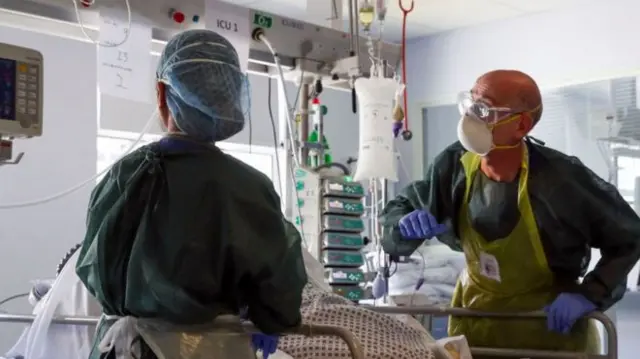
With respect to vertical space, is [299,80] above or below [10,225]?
above

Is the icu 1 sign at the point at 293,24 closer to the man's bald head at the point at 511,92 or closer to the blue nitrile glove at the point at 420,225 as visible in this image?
the man's bald head at the point at 511,92

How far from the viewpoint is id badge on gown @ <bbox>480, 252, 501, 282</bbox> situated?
91.7 inches

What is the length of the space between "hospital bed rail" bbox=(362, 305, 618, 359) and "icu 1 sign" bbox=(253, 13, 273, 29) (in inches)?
38.7

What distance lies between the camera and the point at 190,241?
1.42 meters

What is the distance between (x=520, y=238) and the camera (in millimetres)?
2283

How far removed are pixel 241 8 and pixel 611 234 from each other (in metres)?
1.32

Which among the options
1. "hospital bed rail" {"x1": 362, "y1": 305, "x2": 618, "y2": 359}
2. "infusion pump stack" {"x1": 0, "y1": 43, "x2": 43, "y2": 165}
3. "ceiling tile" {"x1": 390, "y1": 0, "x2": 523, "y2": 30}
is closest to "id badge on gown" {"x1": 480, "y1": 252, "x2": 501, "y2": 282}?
"hospital bed rail" {"x1": 362, "y1": 305, "x2": 618, "y2": 359}

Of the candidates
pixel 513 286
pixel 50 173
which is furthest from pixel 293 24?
pixel 50 173

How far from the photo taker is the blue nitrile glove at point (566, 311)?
211 cm

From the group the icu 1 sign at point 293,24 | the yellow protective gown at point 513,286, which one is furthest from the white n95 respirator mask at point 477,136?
the icu 1 sign at point 293,24

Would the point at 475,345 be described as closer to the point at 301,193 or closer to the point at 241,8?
the point at 301,193

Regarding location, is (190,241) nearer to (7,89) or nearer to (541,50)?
(7,89)

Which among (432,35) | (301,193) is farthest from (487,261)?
(432,35)

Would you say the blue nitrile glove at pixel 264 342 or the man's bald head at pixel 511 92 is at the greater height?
the man's bald head at pixel 511 92
